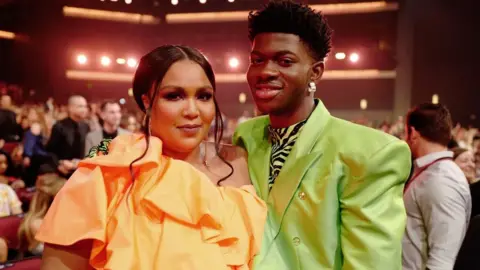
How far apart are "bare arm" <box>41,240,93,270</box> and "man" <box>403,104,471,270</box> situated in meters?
1.72

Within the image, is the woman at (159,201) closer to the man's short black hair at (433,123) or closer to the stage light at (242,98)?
the man's short black hair at (433,123)

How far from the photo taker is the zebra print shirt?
59.1 inches

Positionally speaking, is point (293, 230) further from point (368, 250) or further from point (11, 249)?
point (11, 249)

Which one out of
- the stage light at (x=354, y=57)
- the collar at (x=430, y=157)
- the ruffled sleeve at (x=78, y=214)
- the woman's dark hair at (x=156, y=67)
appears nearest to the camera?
the ruffled sleeve at (x=78, y=214)

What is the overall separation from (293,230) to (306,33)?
0.57 meters

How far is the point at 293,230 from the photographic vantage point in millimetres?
1361

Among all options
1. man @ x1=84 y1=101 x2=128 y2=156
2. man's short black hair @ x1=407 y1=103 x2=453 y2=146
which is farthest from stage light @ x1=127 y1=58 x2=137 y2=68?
man's short black hair @ x1=407 y1=103 x2=453 y2=146

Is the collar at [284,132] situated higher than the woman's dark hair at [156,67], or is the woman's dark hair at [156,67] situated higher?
the woman's dark hair at [156,67]

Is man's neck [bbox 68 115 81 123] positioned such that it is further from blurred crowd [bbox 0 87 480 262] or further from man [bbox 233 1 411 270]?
man [bbox 233 1 411 270]

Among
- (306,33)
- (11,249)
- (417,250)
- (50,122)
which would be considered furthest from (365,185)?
(50,122)

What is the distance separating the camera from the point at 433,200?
232 centimetres

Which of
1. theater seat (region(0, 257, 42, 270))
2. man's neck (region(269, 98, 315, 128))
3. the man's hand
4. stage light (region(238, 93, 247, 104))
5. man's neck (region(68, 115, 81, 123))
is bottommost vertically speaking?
stage light (region(238, 93, 247, 104))

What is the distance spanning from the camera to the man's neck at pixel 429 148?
100 inches

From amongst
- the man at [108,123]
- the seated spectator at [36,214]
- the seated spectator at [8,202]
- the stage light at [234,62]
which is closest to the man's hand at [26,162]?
the man at [108,123]
